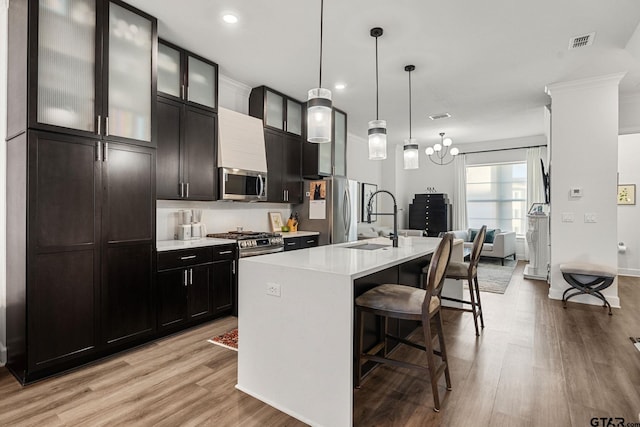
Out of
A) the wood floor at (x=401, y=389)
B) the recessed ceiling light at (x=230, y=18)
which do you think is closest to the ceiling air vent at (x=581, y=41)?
the wood floor at (x=401, y=389)

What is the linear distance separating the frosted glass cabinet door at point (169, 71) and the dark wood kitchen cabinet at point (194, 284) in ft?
5.32

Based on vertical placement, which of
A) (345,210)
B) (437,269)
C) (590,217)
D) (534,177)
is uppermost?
(534,177)

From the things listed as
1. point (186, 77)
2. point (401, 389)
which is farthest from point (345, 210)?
point (401, 389)

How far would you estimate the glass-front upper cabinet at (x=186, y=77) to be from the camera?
326 cm

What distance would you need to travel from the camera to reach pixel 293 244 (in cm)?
456

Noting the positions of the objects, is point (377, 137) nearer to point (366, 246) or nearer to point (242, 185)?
point (366, 246)

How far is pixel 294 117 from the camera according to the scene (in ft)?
16.5

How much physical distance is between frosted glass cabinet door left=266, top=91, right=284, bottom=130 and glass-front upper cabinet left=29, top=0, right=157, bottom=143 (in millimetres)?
1797

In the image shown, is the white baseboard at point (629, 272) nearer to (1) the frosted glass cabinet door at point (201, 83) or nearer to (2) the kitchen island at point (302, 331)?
(2) the kitchen island at point (302, 331)

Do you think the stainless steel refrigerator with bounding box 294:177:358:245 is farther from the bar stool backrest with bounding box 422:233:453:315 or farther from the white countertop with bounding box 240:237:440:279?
the bar stool backrest with bounding box 422:233:453:315

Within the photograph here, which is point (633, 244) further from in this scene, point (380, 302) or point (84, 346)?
point (84, 346)

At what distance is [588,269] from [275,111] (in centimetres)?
444

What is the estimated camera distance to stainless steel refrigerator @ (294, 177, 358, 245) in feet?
16.3

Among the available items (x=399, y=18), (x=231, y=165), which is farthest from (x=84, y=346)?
(x=399, y=18)
